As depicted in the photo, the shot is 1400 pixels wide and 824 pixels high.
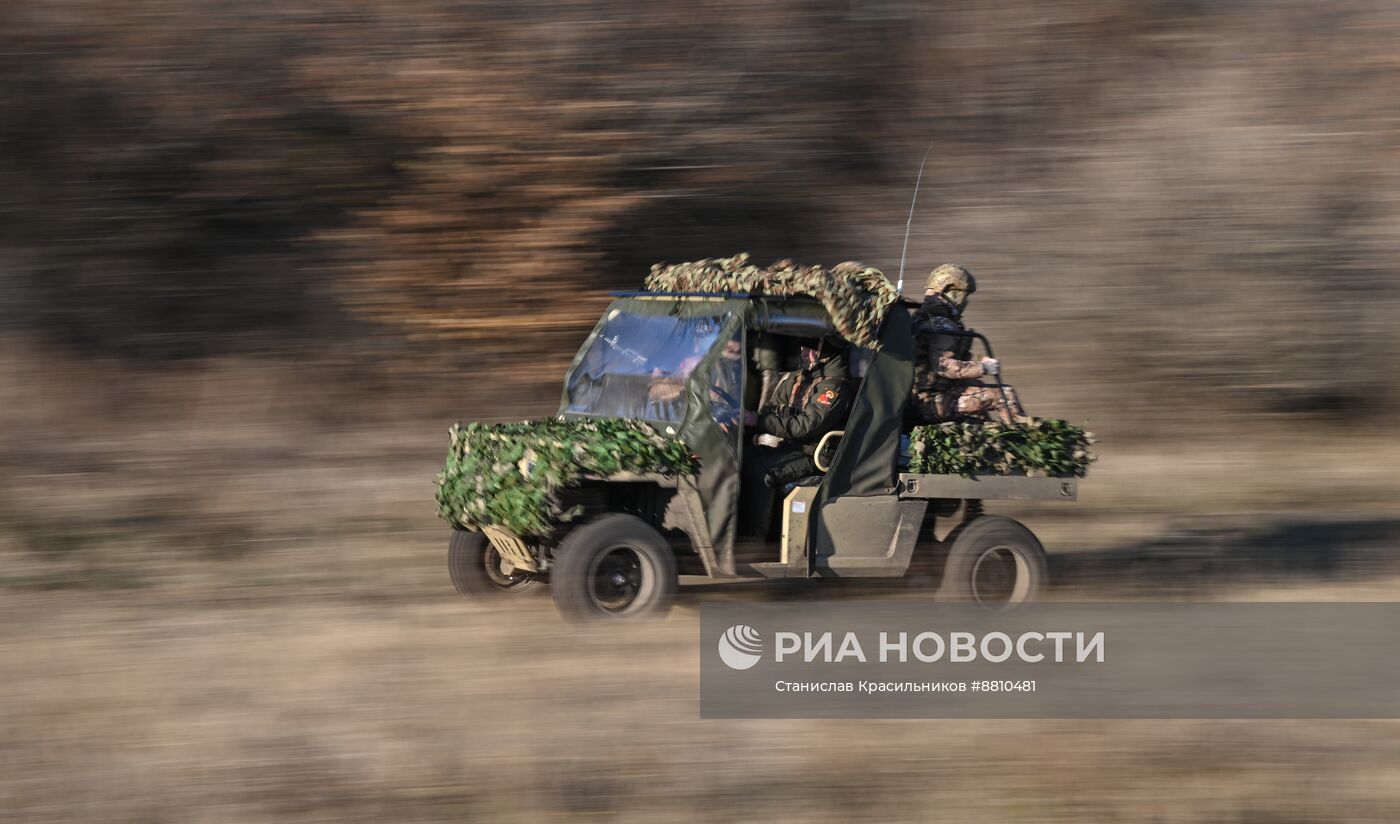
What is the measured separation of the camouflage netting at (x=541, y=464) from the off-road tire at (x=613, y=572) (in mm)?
168

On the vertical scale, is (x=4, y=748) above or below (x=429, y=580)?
below

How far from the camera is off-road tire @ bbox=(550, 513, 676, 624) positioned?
25.8 feet

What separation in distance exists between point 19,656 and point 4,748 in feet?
4.97

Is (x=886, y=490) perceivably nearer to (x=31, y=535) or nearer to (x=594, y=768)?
(x=594, y=768)

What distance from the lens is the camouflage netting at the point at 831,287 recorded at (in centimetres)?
828

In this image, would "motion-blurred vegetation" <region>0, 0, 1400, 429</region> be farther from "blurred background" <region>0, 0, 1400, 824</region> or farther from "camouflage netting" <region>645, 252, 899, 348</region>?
"camouflage netting" <region>645, 252, 899, 348</region>

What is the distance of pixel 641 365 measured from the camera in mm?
8648

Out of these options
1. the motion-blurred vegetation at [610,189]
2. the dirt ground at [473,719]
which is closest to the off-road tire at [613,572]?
the dirt ground at [473,719]

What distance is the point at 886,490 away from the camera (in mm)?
8430

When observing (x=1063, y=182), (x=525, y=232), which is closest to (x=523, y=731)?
(x=525, y=232)

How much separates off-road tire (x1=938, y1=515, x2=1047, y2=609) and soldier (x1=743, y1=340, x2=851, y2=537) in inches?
34.1

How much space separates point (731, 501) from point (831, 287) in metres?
1.16

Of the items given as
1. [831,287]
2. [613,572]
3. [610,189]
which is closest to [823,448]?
[831,287]

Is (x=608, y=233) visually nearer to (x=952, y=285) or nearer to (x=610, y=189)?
(x=610, y=189)
